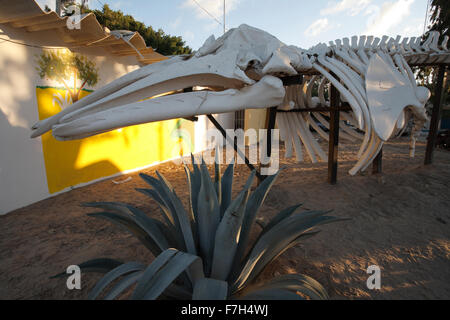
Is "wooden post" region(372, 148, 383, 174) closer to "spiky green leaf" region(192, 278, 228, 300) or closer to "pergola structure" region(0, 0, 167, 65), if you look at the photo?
"spiky green leaf" region(192, 278, 228, 300)

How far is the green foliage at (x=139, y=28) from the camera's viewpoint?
32.8ft

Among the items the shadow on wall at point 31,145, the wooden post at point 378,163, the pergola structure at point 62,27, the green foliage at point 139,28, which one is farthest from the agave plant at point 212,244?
the green foliage at point 139,28

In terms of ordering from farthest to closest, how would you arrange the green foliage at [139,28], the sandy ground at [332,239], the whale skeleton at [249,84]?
1. the green foliage at [139,28]
2. the sandy ground at [332,239]
3. the whale skeleton at [249,84]

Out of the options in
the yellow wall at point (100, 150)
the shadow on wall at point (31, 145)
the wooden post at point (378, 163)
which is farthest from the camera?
the wooden post at point (378, 163)

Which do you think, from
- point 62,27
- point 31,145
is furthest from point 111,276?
point 62,27

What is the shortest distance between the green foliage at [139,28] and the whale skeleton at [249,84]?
8.46 meters

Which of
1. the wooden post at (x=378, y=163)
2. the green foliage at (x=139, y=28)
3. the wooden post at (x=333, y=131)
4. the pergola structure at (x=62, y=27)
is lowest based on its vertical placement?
the wooden post at (x=378, y=163)

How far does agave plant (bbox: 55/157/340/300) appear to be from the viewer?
1.14m

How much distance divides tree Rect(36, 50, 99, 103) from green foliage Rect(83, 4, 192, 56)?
19.5 ft

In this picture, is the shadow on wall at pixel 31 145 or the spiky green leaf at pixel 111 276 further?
the shadow on wall at pixel 31 145

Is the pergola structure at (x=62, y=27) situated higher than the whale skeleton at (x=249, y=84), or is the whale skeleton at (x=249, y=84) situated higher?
the pergola structure at (x=62, y=27)

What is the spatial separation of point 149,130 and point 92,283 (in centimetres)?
481

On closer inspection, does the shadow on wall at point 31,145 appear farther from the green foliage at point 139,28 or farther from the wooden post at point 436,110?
the wooden post at point 436,110

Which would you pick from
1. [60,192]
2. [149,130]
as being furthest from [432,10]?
[60,192]
